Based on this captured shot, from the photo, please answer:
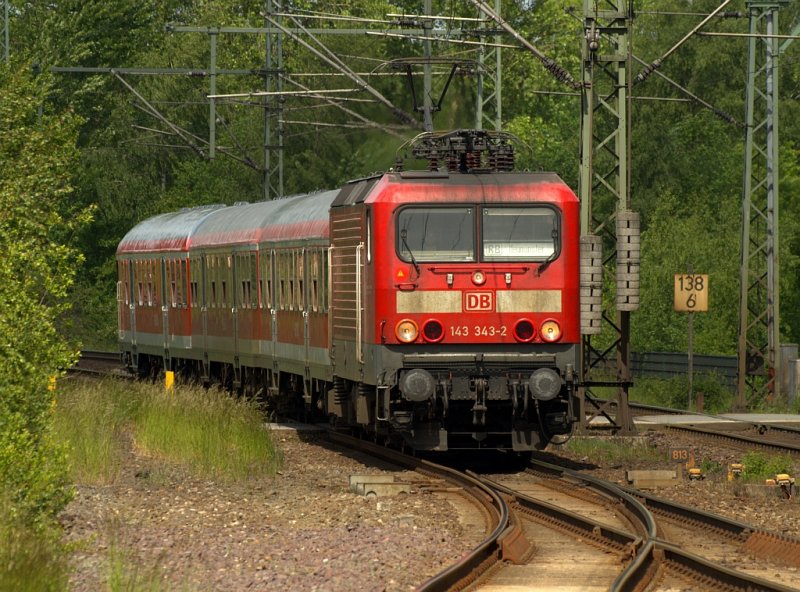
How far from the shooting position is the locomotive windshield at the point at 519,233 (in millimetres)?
18812

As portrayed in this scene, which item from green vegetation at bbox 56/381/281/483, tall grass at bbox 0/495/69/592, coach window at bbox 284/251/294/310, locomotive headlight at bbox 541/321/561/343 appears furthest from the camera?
coach window at bbox 284/251/294/310

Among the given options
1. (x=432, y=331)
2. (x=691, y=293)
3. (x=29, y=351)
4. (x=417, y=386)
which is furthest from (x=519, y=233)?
(x=691, y=293)

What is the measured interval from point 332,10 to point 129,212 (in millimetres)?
20556

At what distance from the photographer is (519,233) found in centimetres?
1892

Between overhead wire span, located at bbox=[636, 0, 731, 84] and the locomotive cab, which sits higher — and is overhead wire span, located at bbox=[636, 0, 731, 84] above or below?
above

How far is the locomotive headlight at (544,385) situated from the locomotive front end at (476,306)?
0.4 inches

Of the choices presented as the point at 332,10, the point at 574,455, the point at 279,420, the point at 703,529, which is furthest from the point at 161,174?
the point at 703,529

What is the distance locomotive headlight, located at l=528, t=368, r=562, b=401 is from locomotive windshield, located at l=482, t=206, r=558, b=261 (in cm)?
123

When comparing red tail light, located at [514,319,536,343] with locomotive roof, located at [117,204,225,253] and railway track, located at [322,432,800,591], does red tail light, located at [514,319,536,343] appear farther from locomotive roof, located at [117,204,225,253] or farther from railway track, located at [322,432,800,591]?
locomotive roof, located at [117,204,225,253]

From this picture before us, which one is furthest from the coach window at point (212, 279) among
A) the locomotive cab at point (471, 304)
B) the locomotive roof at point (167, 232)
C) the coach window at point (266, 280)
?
the locomotive cab at point (471, 304)

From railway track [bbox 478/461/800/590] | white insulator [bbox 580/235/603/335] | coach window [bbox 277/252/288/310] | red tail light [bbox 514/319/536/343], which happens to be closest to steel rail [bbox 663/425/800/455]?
white insulator [bbox 580/235/603/335]

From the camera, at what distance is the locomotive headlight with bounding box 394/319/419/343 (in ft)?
60.8

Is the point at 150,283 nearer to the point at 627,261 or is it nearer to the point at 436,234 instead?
the point at 627,261

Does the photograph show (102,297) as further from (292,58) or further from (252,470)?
(252,470)
